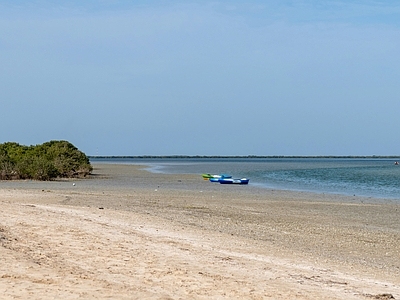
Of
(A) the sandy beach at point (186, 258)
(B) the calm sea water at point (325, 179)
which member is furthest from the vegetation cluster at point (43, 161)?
(A) the sandy beach at point (186, 258)

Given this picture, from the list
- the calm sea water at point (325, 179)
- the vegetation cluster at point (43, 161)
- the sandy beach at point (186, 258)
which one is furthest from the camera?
the vegetation cluster at point (43, 161)

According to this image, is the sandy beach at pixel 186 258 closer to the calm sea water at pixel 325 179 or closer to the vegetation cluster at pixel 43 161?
the calm sea water at pixel 325 179

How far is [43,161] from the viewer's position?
48.1 m

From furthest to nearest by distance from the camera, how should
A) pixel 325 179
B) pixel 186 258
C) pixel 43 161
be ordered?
1. pixel 325 179
2. pixel 43 161
3. pixel 186 258

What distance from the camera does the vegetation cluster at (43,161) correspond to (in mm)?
46500

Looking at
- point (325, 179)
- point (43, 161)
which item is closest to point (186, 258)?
point (43, 161)

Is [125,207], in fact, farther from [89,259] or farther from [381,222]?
[89,259]

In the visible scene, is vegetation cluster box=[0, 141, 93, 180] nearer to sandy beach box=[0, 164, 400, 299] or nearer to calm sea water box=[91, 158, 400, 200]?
calm sea water box=[91, 158, 400, 200]

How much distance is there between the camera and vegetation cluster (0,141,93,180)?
153 ft

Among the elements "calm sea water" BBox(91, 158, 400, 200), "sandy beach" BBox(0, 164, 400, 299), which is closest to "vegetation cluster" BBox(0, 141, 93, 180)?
"calm sea water" BBox(91, 158, 400, 200)

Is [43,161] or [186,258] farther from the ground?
[43,161]

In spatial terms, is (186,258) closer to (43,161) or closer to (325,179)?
(43,161)

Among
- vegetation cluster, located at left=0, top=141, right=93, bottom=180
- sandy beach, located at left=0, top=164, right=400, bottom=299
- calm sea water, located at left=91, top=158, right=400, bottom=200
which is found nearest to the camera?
sandy beach, located at left=0, top=164, right=400, bottom=299

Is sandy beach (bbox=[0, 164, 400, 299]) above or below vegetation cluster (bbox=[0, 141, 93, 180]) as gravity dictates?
below
